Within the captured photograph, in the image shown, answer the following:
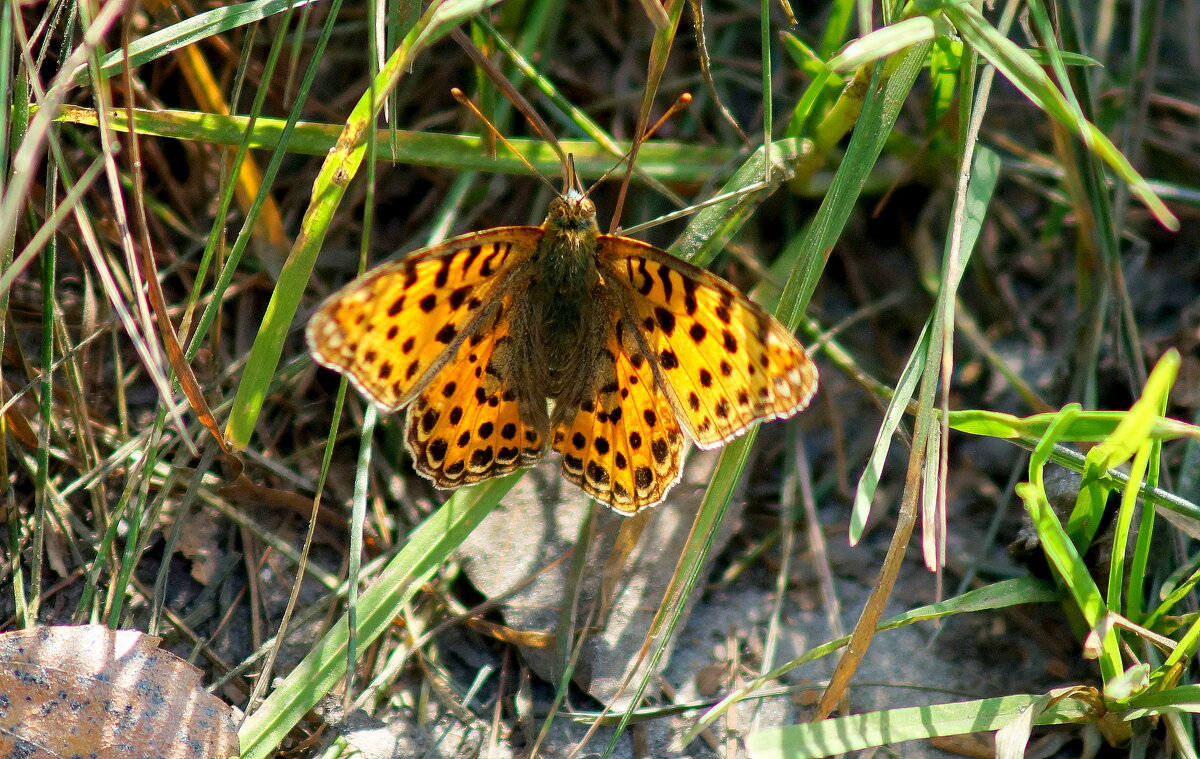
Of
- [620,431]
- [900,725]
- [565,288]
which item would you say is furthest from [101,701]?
[900,725]

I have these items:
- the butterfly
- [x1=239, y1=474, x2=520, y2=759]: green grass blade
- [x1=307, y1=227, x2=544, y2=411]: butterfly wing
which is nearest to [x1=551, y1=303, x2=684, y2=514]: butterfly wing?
the butterfly

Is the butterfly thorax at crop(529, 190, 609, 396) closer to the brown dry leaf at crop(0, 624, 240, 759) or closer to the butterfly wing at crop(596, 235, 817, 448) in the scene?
the butterfly wing at crop(596, 235, 817, 448)

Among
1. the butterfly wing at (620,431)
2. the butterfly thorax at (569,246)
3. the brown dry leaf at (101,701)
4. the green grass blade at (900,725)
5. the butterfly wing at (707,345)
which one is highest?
the butterfly thorax at (569,246)

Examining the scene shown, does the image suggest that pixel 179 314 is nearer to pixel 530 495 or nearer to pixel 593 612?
pixel 530 495

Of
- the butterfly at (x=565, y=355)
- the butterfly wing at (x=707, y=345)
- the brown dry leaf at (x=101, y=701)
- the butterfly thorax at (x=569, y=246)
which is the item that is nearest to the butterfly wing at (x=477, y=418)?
the butterfly at (x=565, y=355)

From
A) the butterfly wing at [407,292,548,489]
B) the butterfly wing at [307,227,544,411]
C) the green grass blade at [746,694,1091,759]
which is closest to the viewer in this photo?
the green grass blade at [746,694,1091,759]

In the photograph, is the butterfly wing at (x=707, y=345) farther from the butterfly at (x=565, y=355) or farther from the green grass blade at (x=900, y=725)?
the green grass blade at (x=900, y=725)

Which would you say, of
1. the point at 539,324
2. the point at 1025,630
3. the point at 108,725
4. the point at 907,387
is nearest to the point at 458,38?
the point at 539,324
